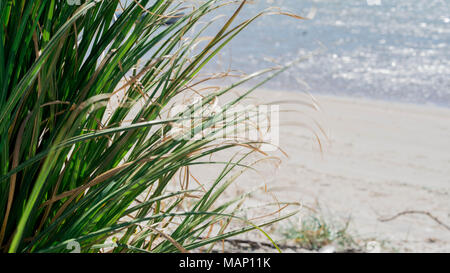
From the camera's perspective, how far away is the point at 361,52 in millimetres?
18734

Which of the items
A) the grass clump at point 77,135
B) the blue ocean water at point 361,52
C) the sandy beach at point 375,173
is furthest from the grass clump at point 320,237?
the blue ocean water at point 361,52

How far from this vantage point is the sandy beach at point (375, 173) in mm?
3930

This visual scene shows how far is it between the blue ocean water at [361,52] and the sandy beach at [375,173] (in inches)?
43.1

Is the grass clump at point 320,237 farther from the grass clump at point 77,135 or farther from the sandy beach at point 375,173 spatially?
the grass clump at point 77,135

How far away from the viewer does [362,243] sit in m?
3.33

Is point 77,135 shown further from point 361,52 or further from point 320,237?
point 361,52

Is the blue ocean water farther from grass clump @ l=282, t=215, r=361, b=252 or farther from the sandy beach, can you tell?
grass clump @ l=282, t=215, r=361, b=252

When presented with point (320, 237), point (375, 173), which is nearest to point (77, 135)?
point (320, 237)

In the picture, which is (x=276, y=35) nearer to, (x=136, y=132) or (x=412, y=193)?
(x=412, y=193)

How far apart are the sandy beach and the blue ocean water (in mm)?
1094

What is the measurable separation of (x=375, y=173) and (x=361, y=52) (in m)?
13.9

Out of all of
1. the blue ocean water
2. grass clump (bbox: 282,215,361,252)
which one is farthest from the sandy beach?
the blue ocean water
